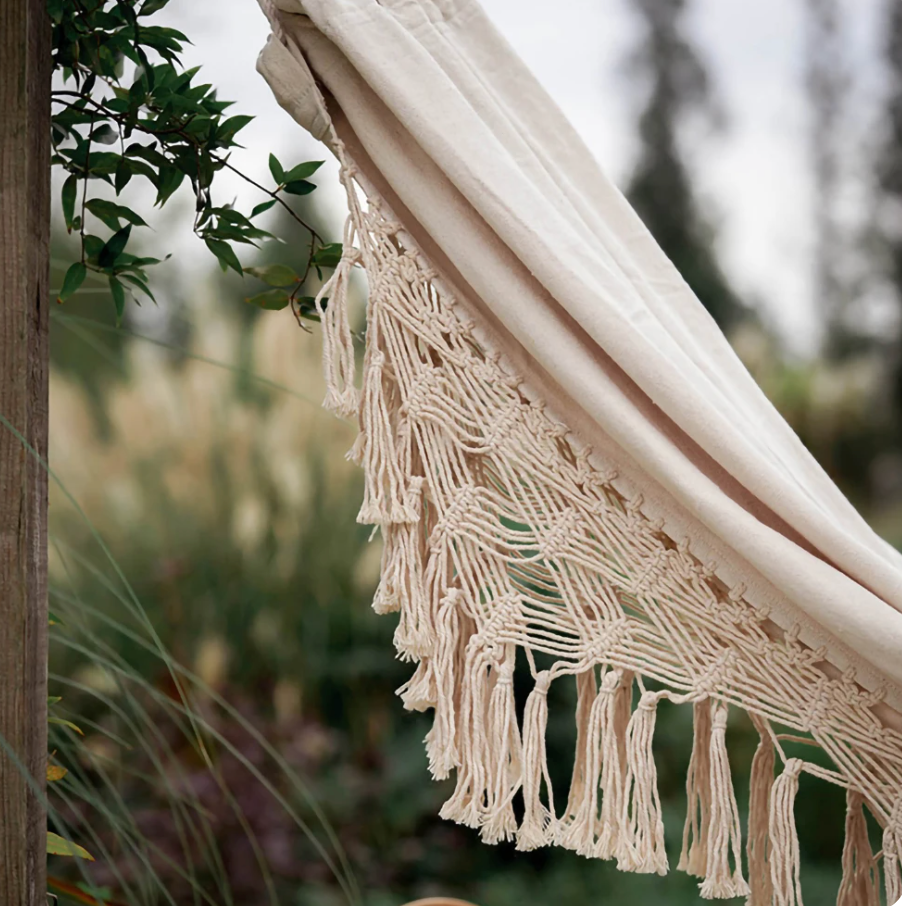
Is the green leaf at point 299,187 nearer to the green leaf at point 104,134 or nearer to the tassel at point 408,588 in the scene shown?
the green leaf at point 104,134

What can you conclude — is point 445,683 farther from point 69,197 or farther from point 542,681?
point 69,197

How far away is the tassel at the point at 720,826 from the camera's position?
56 cm

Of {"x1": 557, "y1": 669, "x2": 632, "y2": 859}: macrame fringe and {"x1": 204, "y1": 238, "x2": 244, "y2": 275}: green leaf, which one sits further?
{"x1": 204, "y1": 238, "x2": 244, "y2": 275}: green leaf

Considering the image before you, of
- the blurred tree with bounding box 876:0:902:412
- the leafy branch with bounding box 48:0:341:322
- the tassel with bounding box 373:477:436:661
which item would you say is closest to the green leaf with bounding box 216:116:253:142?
the leafy branch with bounding box 48:0:341:322

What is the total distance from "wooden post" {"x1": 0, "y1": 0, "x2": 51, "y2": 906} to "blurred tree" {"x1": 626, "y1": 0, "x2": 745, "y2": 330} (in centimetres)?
265

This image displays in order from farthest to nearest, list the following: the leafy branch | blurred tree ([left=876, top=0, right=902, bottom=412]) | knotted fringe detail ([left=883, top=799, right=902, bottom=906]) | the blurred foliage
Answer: blurred tree ([left=876, top=0, right=902, bottom=412]), the blurred foliage, the leafy branch, knotted fringe detail ([left=883, top=799, right=902, bottom=906])

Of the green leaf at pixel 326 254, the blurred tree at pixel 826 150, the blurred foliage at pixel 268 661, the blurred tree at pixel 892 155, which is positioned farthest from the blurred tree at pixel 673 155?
the green leaf at pixel 326 254

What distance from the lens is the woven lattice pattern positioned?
1.88 ft

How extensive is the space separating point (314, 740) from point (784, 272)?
2353 millimetres

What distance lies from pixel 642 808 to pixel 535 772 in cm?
8

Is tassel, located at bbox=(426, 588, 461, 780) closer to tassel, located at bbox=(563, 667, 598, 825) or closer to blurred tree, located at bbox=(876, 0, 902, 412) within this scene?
tassel, located at bbox=(563, 667, 598, 825)

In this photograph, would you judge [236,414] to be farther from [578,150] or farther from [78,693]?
[578,150]

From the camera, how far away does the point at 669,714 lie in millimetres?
1669

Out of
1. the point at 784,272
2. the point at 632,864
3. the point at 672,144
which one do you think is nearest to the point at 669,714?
the point at 632,864
